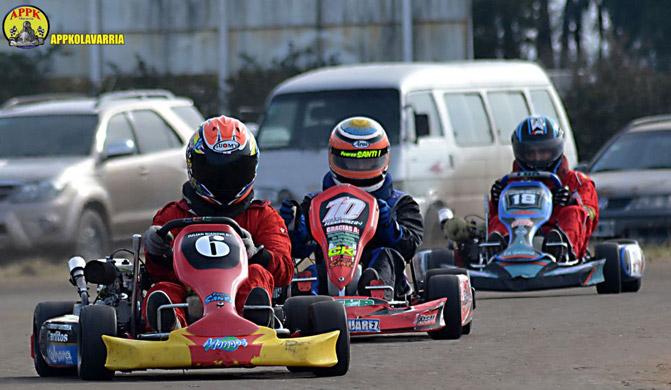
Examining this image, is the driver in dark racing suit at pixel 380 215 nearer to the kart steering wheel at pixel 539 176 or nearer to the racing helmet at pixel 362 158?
the racing helmet at pixel 362 158

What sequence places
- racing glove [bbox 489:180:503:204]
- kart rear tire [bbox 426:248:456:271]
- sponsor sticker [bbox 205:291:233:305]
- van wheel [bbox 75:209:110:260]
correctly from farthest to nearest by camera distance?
1. van wheel [bbox 75:209:110:260]
2. racing glove [bbox 489:180:503:204]
3. kart rear tire [bbox 426:248:456:271]
4. sponsor sticker [bbox 205:291:233:305]

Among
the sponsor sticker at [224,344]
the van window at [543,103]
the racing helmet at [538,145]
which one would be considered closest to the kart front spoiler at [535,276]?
the racing helmet at [538,145]

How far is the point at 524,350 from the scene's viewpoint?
10195 millimetres

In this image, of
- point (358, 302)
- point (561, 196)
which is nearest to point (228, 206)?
point (358, 302)

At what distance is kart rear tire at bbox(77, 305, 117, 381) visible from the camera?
28.3 feet

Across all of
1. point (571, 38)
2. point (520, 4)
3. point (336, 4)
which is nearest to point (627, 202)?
point (336, 4)

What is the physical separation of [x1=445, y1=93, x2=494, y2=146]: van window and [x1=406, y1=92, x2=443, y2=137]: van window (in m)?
0.30

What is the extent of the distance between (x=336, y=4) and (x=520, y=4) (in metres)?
10.1

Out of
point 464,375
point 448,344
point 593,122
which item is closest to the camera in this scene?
point 464,375

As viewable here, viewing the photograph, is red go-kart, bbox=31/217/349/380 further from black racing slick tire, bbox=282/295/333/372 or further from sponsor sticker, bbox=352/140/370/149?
sponsor sticker, bbox=352/140/370/149

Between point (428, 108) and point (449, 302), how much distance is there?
8619 mm

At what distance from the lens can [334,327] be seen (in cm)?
882


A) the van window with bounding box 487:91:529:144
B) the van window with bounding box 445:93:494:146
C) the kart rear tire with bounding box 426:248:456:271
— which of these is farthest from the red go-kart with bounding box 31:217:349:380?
the van window with bounding box 487:91:529:144

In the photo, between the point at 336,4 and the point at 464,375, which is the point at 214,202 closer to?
the point at 464,375
